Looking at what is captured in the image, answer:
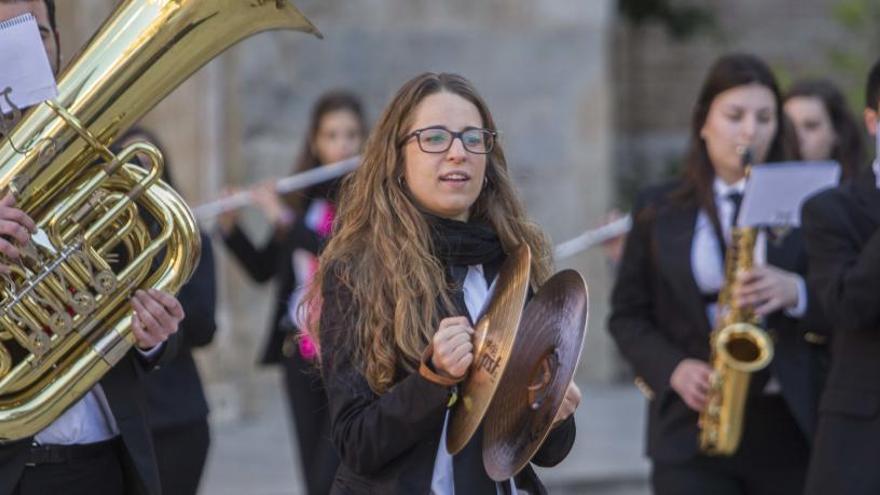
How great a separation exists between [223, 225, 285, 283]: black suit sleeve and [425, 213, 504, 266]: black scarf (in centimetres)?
366

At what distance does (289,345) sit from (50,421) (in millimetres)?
2843

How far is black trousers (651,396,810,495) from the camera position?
5160 millimetres

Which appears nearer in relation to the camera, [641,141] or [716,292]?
[716,292]

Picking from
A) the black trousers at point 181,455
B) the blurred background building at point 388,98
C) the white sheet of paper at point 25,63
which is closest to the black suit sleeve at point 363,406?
the white sheet of paper at point 25,63

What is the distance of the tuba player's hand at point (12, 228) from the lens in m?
3.63

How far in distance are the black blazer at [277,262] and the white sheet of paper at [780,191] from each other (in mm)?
2066

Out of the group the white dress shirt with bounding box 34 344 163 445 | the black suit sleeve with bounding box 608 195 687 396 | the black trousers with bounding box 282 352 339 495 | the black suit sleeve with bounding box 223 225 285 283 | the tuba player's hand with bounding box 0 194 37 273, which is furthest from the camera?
the black suit sleeve with bounding box 223 225 285 283

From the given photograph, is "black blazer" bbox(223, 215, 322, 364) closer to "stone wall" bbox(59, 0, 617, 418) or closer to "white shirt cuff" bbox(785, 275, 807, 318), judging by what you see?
"stone wall" bbox(59, 0, 617, 418)

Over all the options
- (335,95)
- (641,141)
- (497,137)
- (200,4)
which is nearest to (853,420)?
(497,137)

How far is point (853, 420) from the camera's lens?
4.56 metres

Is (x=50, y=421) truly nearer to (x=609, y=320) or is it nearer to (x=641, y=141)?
(x=609, y=320)

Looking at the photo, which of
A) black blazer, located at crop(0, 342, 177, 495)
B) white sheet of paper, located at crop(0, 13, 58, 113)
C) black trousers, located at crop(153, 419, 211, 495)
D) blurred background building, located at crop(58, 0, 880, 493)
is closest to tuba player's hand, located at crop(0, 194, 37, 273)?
white sheet of paper, located at crop(0, 13, 58, 113)

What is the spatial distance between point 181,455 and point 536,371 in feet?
5.07

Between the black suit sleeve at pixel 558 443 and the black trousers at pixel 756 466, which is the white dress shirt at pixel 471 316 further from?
the black trousers at pixel 756 466
